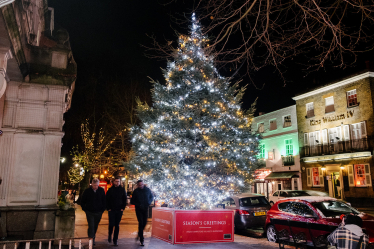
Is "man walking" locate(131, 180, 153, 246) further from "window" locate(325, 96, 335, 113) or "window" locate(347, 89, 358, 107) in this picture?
"window" locate(325, 96, 335, 113)

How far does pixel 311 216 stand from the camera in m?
9.09

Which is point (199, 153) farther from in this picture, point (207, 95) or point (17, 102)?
point (17, 102)

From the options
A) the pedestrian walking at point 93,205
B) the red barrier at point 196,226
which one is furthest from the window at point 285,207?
the pedestrian walking at point 93,205

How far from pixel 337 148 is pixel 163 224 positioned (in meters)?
25.2

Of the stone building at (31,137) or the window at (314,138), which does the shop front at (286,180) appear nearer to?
the window at (314,138)

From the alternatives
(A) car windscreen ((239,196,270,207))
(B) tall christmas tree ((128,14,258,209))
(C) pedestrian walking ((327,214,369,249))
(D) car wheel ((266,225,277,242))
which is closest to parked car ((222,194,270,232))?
(A) car windscreen ((239,196,270,207))

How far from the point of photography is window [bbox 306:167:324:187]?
30812 millimetres

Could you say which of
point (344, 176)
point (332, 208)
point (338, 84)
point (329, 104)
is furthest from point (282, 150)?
point (332, 208)

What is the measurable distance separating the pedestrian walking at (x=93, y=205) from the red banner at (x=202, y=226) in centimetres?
222

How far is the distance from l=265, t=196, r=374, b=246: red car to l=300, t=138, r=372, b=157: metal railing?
65.8 feet

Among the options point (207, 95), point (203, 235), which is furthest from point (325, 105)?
point (203, 235)

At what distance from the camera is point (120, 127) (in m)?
28.6

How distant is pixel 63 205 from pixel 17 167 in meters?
1.71

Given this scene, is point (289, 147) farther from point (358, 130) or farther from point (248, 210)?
point (248, 210)
